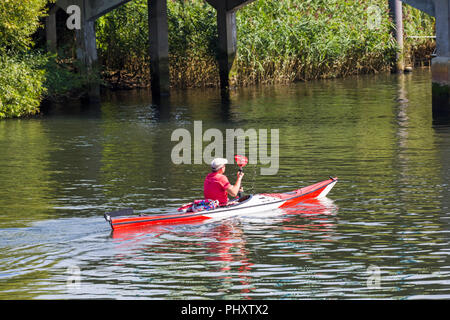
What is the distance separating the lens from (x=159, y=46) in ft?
103

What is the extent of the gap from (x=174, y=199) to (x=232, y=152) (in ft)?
16.7

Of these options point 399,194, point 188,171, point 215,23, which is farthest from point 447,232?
point 215,23

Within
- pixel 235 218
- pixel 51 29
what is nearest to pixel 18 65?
pixel 51 29

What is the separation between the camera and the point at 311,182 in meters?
14.4

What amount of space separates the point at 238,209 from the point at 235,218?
165 millimetres

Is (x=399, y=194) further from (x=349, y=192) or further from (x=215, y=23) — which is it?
(x=215, y=23)

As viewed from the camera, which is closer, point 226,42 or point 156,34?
point 156,34

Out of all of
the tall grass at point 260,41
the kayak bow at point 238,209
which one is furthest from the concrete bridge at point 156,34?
the kayak bow at point 238,209

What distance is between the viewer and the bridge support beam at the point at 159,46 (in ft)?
102

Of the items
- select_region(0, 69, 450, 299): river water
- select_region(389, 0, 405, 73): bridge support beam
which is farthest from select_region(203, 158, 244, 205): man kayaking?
select_region(389, 0, 405, 73): bridge support beam

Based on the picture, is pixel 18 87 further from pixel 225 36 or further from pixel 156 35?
pixel 225 36

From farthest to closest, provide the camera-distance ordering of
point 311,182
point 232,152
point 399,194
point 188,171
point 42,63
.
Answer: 1. point 42,63
2. point 232,152
3. point 188,171
4. point 311,182
5. point 399,194

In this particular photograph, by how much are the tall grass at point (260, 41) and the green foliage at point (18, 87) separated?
833cm
